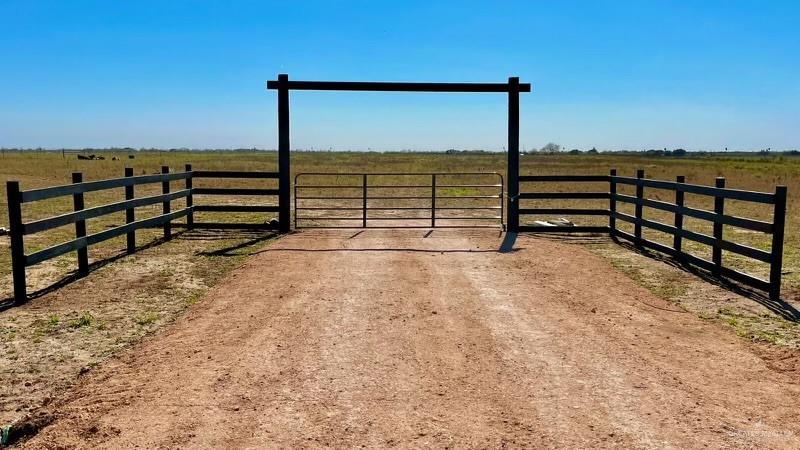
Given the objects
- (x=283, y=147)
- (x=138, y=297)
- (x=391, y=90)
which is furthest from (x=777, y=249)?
(x=283, y=147)

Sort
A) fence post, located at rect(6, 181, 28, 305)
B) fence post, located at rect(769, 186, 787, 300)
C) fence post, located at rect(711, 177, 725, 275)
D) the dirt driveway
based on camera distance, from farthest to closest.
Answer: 1. fence post, located at rect(711, 177, 725, 275)
2. fence post, located at rect(769, 186, 787, 300)
3. fence post, located at rect(6, 181, 28, 305)
4. the dirt driveway

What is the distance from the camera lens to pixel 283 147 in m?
14.1

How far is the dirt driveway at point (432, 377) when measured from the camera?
3998 millimetres

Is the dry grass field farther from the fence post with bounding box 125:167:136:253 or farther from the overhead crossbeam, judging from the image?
the overhead crossbeam

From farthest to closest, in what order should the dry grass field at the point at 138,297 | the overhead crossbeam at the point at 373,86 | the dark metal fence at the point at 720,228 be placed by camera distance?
the overhead crossbeam at the point at 373,86 → the dark metal fence at the point at 720,228 → the dry grass field at the point at 138,297

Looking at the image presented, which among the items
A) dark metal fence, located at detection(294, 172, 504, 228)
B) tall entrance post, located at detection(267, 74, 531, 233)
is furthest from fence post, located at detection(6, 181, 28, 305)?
tall entrance post, located at detection(267, 74, 531, 233)

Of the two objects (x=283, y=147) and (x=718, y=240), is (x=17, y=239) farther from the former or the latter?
(x=718, y=240)

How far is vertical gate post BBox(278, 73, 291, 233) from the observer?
13.8 meters

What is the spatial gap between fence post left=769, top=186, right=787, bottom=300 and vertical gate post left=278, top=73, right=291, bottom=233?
30.1 ft

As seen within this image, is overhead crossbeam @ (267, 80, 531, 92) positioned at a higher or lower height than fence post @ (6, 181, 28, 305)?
higher

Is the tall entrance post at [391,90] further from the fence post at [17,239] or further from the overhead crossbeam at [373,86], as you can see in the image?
the fence post at [17,239]

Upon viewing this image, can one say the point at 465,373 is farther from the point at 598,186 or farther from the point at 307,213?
the point at 598,186

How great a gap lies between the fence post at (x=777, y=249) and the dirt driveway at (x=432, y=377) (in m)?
1.51

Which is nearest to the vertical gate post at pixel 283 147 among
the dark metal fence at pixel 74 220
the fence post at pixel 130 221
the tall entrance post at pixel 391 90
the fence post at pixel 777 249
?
the tall entrance post at pixel 391 90
